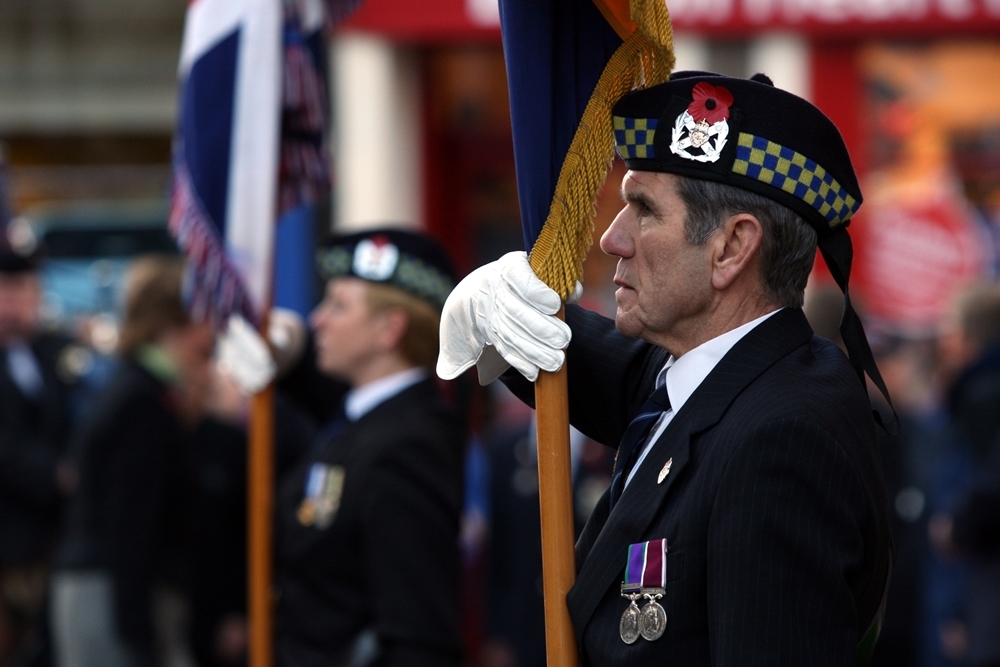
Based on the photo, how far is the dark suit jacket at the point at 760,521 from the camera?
1.77m

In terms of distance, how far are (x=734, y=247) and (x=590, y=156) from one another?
0.30 m

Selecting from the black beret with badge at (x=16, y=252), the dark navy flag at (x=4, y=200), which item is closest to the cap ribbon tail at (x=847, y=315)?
the black beret with badge at (x=16, y=252)

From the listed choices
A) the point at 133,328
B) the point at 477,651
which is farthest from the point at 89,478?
the point at 477,651

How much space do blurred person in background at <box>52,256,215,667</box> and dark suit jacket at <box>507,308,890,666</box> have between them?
2.99m

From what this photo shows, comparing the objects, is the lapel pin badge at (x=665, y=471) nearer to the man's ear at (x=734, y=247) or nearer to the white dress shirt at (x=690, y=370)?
the white dress shirt at (x=690, y=370)

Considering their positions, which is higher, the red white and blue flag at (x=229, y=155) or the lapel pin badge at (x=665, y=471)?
the red white and blue flag at (x=229, y=155)

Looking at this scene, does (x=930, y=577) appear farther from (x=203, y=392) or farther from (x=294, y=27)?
(x=294, y=27)

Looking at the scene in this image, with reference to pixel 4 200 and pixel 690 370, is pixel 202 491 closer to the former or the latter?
pixel 4 200

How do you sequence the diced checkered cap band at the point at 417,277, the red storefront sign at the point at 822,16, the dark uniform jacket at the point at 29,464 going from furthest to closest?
the red storefront sign at the point at 822,16, the dark uniform jacket at the point at 29,464, the diced checkered cap band at the point at 417,277

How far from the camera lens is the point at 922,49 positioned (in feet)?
24.4

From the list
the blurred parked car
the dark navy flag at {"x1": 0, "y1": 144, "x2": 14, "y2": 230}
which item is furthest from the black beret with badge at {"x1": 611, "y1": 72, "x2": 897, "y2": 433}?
the blurred parked car

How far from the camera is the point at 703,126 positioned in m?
1.99

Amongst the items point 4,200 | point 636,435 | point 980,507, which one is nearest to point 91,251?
point 4,200

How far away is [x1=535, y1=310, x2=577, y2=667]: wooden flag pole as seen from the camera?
213cm
